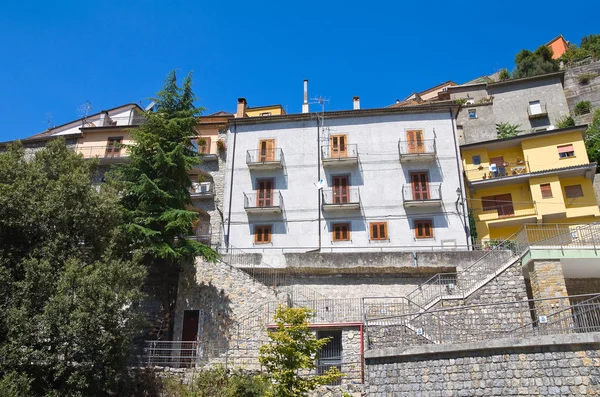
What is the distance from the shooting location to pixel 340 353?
18.0 m

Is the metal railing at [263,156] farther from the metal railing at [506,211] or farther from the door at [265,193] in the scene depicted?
the metal railing at [506,211]

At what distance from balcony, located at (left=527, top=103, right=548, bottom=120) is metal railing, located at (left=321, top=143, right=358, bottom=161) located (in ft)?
65.1

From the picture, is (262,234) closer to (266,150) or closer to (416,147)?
(266,150)

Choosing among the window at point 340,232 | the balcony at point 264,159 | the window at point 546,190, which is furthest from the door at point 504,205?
the balcony at point 264,159

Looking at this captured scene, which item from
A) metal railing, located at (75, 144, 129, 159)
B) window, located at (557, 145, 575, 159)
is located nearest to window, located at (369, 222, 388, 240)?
window, located at (557, 145, 575, 159)

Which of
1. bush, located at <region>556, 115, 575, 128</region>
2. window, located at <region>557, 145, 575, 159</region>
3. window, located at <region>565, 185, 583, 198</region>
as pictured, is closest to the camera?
window, located at <region>565, 185, 583, 198</region>

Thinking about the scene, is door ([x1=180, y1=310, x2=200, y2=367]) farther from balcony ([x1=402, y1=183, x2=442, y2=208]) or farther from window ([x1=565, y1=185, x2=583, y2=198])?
window ([x1=565, y1=185, x2=583, y2=198])

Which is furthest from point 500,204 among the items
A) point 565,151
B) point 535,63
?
point 535,63

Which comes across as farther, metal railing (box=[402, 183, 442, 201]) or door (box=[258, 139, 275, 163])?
door (box=[258, 139, 275, 163])

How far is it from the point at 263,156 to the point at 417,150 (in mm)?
9341

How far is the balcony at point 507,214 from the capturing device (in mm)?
30875

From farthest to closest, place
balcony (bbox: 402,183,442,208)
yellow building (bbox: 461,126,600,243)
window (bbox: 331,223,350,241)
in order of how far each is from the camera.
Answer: yellow building (bbox: 461,126,600,243)
window (bbox: 331,223,350,241)
balcony (bbox: 402,183,442,208)

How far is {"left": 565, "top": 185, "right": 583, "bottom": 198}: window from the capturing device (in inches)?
1198

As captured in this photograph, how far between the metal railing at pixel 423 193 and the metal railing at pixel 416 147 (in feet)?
6.62
